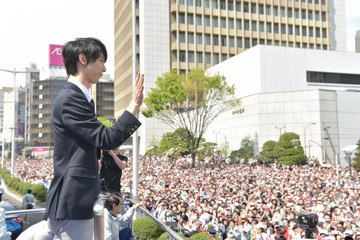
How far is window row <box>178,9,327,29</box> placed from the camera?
67375 millimetres

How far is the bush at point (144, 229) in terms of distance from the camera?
7.23 m

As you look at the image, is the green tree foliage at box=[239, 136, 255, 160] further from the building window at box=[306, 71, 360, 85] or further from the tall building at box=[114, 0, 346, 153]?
the tall building at box=[114, 0, 346, 153]

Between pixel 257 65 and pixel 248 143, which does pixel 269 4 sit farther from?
pixel 248 143

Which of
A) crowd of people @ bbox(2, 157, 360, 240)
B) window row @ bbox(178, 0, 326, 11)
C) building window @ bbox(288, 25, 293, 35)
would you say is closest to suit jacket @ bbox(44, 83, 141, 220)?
crowd of people @ bbox(2, 157, 360, 240)

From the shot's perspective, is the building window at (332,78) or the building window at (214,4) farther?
the building window at (214,4)

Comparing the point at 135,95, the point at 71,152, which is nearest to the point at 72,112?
the point at 71,152

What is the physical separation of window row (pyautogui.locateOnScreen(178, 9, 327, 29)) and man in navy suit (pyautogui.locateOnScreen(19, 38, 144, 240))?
6673 cm

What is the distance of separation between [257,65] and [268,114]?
23.3ft

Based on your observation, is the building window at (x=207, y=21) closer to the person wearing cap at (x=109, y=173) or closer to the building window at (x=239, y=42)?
the building window at (x=239, y=42)

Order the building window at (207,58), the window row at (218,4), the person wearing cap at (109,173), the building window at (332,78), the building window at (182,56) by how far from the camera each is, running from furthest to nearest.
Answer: the building window at (207,58) → the window row at (218,4) → the building window at (182,56) → the building window at (332,78) → the person wearing cap at (109,173)

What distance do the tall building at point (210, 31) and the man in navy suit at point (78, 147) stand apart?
61014 mm

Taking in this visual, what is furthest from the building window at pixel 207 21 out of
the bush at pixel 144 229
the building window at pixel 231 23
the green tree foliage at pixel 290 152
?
the bush at pixel 144 229

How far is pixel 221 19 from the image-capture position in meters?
69.2

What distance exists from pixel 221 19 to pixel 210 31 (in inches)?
130
